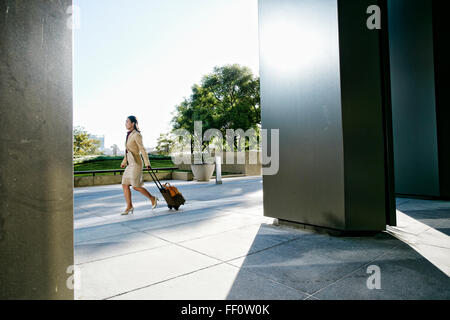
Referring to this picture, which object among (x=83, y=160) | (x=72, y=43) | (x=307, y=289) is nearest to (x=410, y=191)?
(x=307, y=289)

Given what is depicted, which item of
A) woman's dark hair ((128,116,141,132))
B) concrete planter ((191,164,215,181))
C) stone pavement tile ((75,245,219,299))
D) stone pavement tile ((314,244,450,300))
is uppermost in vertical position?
woman's dark hair ((128,116,141,132))

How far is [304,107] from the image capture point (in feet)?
14.3

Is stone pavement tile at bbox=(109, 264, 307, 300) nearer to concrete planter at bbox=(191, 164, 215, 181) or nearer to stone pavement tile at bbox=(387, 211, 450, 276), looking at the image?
stone pavement tile at bbox=(387, 211, 450, 276)

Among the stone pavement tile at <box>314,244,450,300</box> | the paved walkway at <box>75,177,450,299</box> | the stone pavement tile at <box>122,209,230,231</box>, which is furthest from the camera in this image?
the stone pavement tile at <box>122,209,230,231</box>

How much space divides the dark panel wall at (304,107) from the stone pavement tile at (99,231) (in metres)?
2.66

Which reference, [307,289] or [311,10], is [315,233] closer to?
[307,289]

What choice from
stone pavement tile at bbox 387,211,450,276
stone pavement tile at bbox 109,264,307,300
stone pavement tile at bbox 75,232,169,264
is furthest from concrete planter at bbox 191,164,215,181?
stone pavement tile at bbox 109,264,307,300

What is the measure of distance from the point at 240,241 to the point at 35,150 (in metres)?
2.96

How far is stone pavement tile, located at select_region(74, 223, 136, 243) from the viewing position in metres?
4.37

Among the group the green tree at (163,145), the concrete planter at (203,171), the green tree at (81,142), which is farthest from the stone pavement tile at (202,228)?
the green tree at (81,142)

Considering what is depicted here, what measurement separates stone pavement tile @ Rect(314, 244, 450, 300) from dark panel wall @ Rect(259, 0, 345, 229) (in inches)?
42.9

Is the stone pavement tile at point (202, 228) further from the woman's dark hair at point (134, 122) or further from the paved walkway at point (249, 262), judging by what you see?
the woman's dark hair at point (134, 122)

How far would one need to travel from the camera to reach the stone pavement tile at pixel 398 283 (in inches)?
89.0

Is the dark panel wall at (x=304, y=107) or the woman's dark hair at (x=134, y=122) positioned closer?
the dark panel wall at (x=304, y=107)
